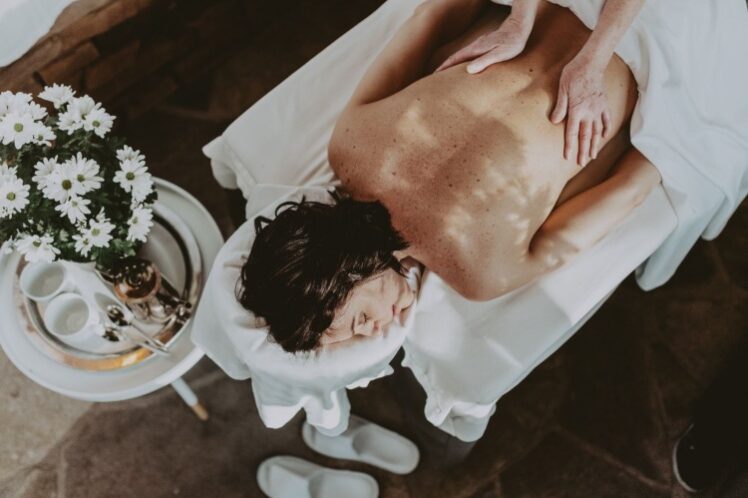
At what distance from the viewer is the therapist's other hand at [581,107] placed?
1220mm

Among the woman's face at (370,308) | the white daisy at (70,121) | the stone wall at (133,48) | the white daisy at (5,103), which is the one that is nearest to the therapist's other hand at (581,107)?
the woman's face at (370,308)

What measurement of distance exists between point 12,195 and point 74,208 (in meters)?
0.10

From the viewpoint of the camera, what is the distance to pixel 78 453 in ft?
5.77

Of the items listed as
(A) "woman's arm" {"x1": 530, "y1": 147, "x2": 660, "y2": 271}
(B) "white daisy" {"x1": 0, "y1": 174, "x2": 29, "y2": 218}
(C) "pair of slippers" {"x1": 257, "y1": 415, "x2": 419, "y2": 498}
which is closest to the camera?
(B) "white daisy" {"x1": 0, "y1": 174, "x2": 29, "y2": 218}

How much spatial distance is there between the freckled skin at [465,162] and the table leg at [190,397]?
732 mm

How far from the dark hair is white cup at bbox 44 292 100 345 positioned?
35 centimetres

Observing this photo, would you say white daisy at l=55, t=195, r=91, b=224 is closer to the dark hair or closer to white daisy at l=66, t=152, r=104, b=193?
white daisy at l=66, t=152, r=104, b=193

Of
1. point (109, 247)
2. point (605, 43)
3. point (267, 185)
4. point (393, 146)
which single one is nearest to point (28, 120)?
point (109, 247)

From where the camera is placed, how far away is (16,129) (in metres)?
1.05

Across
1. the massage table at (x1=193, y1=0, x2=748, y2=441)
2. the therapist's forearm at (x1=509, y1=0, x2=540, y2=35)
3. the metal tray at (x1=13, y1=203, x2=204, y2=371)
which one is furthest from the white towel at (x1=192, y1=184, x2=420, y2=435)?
the therapist's forearm at (x1=509, y1=0, x2=540, y2=35)

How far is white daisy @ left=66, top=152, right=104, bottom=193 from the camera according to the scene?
105 cm

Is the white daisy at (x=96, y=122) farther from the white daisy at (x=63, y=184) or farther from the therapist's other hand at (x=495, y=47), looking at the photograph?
the therapist's other hand at (x=495, y=47)

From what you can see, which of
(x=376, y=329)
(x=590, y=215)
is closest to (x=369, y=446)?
(x=376, y=329)

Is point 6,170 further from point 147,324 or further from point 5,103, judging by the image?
point 147,324
